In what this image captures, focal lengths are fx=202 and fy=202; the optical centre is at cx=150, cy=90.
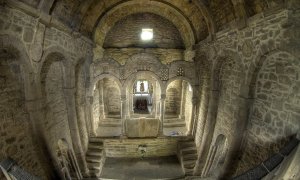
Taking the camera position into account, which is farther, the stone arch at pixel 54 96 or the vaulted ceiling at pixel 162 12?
Result: the stone arch at pixel 54 96

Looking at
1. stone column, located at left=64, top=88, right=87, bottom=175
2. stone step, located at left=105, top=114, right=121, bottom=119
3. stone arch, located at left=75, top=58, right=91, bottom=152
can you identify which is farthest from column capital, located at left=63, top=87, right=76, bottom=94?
stone step, located at left=105, top=114, right=121, bottom=119

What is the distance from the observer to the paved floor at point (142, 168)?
26.0 feet

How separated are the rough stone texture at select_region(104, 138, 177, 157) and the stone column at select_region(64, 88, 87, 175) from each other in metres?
1.68

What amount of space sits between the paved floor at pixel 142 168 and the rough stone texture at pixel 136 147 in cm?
24

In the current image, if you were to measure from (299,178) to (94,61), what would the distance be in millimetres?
8347

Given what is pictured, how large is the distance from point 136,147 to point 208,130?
11.2 feet

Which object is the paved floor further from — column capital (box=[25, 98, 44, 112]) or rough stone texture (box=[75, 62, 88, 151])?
column capital (box=[25, 98, 44, 112])

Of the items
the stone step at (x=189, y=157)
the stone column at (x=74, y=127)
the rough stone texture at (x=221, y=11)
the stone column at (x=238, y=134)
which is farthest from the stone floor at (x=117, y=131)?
the rough stone texture at (x=221, y=11)

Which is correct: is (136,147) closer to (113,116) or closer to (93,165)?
(93,165)

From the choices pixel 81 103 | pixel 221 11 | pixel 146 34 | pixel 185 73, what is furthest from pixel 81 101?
pixel 221 11

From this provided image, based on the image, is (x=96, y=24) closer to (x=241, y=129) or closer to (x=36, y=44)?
(x=36, y=44)

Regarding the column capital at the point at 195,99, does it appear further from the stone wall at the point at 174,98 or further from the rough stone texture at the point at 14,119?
the rough stone texture at the point at 14,119

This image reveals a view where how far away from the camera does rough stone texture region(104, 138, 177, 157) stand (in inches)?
367

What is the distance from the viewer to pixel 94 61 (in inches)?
370
